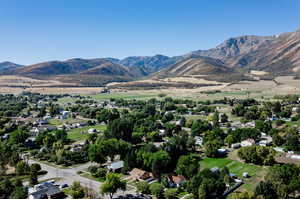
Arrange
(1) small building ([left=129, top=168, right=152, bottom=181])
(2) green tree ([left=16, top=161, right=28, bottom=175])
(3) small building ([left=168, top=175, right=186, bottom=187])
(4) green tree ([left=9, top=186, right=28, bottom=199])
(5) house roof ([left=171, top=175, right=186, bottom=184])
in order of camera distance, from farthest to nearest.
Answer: (2) green tree ([left=16, top=161, right=28, bottom=175]) < (1) small building ([left=129, top=168, right=152, bottom=181]) < (5) house roof ([left=171, top=175, right=186, bottom=184]) < (3) small building ([left=168, top=175, right=186, bottom=187]) < (4) green tree ([left=9, top=186, right=28, bottom=199])

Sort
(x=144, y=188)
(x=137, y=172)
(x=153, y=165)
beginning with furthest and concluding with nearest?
(x=137, y=172) < (x=153, y=165) < (x=144, y=188)

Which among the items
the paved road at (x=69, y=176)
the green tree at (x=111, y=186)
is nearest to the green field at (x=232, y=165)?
the green tree at (x=111, y=186)

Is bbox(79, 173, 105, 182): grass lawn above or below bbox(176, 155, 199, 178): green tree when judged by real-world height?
below

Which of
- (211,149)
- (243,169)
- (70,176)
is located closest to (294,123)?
(211,149)

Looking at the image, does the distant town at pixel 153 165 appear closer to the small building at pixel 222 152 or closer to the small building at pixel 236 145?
the small building at pixel 236 145

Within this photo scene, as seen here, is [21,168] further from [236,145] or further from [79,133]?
[236,145]

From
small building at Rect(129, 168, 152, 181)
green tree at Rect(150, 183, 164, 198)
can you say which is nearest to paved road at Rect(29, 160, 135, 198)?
small building at Rect(129, 168, 152, 181)

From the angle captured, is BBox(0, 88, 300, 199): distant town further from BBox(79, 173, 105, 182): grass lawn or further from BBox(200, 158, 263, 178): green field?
BBox(79, 173, 105, 182): grass lawn

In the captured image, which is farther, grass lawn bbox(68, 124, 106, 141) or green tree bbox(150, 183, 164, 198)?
grass lawn bbox(68, 124, 106, 141)

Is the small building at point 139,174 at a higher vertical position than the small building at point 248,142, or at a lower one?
lower
